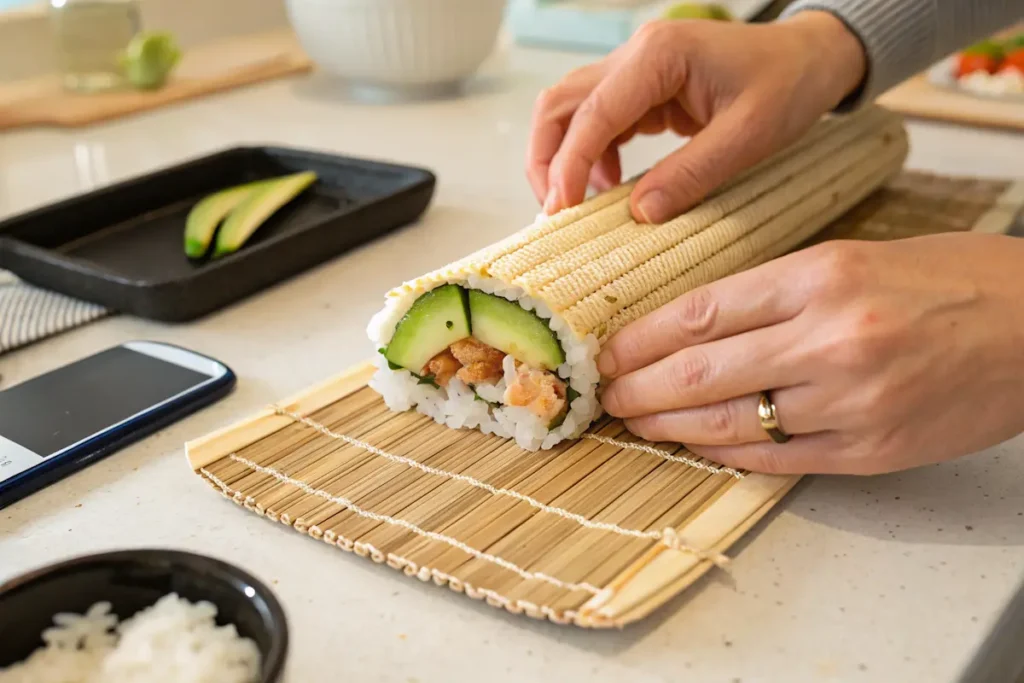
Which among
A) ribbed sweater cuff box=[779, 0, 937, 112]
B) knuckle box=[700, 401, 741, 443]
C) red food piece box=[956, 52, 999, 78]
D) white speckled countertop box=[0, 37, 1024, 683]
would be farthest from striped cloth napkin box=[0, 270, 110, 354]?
red food piece box=[956, 52, 999, 78]

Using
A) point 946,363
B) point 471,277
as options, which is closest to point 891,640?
point 946,363

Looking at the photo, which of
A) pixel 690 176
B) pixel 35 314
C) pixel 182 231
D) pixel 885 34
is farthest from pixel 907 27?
pixel 35 314

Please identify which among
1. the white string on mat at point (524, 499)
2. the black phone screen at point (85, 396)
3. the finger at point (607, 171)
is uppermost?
the finger at point (607, 171)

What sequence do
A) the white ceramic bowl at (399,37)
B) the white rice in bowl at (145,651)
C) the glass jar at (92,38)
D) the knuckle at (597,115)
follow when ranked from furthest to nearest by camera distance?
the glass jar at (92,38), the white ceramic bowl at (399,37), the knuckle at (597,115), the white rice in bowl at (145,651)

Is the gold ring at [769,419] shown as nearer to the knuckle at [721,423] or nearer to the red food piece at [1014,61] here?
the knuckle at [721,423]

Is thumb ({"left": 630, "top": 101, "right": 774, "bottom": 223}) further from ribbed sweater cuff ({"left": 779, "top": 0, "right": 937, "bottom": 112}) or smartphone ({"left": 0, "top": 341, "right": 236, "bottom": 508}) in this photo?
smartphone ({"left": 0, "top": 341, "right": 236, "bottom": 508})

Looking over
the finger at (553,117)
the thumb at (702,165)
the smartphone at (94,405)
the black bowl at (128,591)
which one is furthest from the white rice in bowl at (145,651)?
the finger at (553,117)

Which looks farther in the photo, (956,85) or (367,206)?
(956,85)

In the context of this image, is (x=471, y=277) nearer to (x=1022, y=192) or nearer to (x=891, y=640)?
(x=891, y=640)
